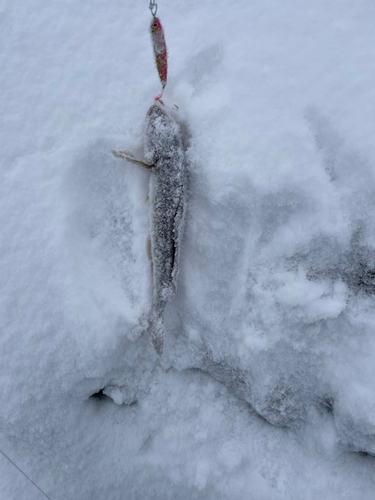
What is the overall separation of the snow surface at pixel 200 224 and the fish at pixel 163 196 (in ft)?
0.51

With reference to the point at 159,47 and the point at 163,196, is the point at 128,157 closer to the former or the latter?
the point at 163,196

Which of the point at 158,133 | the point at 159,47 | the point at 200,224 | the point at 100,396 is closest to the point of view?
the point at 159,47

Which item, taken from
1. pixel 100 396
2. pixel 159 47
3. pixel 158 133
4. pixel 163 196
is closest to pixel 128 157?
pixel 158 133

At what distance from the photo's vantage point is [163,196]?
114 inches

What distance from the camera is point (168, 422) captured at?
3385 millimetres

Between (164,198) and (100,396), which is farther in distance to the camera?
(100,396)

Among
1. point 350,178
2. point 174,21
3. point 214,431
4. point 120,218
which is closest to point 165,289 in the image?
point 120,218

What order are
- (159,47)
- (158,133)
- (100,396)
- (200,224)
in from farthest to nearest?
1. (100,396)
2. (200,224)
3. (158,133)
4. (159,47)

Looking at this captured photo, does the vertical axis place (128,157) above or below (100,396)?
above

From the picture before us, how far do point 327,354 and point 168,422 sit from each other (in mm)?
1899

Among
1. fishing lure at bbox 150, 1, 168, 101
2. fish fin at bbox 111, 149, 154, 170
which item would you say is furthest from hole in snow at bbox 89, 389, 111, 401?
fishing lure at bbox 150, 1, 168, 101

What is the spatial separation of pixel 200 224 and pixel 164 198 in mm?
483

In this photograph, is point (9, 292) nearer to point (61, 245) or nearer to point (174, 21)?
point (61, 245)

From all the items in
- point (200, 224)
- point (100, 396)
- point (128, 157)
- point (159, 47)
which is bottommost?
point (100, 396)
